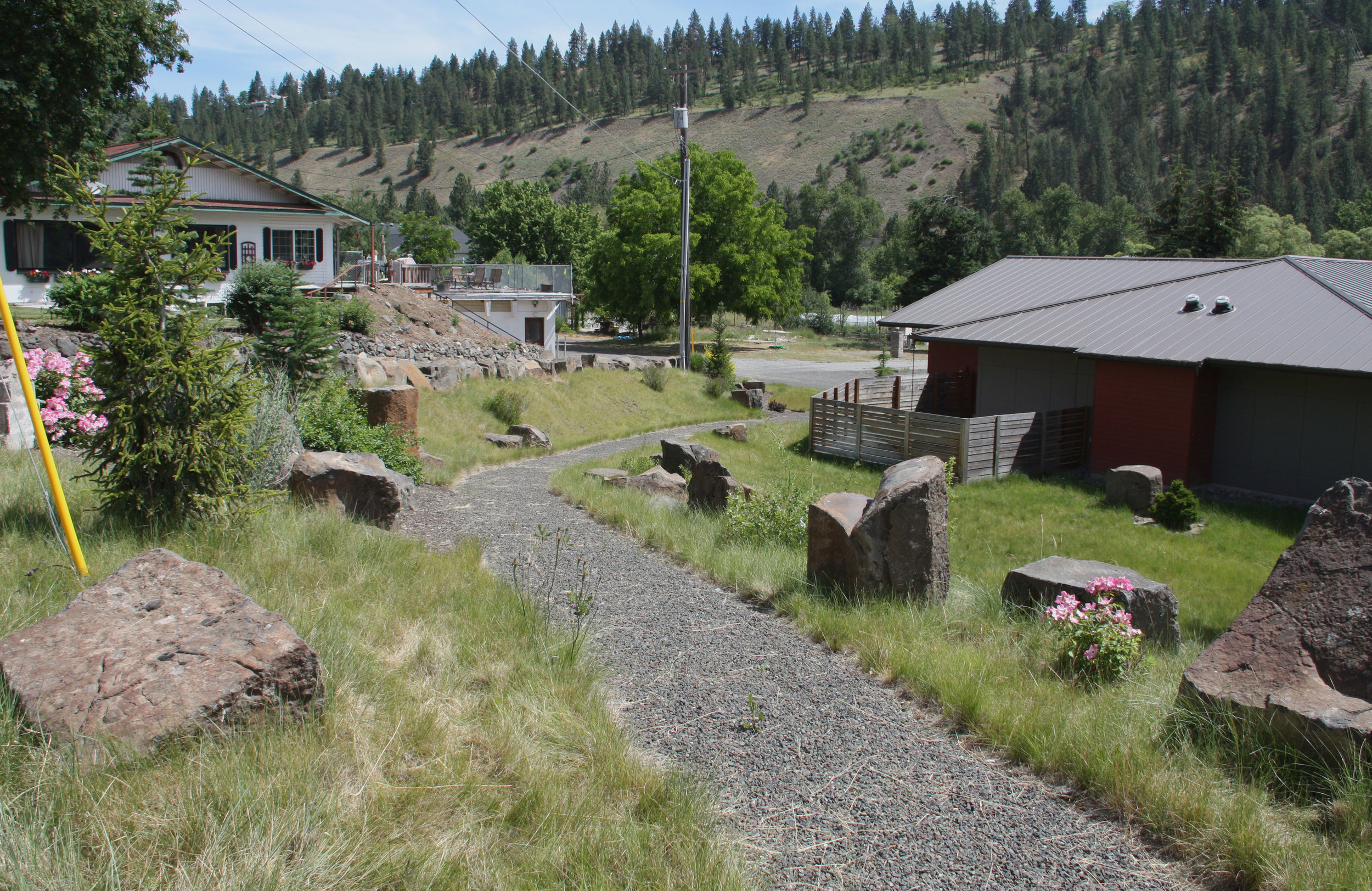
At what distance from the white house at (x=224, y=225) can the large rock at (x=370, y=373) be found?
8.61 m

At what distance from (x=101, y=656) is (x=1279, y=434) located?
20304 mm

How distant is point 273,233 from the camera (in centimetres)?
3441

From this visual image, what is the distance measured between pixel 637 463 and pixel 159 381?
10.7 m

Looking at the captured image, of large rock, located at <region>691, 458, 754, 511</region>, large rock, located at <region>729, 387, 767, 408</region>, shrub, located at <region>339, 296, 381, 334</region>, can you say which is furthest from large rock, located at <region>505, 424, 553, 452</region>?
large rock, located at <region>729, 387, 767, 408</region>

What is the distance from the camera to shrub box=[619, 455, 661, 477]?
1700 cm

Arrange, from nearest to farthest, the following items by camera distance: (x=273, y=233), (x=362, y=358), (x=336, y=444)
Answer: (x=336, y=444) < (x=362, y=358) < (x=273, y=233)

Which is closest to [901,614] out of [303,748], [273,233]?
[303,748]

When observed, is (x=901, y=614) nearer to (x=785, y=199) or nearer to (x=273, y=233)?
(x=273, y=233)

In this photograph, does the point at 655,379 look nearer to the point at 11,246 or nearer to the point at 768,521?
the point at 11,246

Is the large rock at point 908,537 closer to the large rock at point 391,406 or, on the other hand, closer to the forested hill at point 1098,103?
the large rock at point 391,406

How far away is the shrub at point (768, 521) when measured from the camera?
10.5 meters

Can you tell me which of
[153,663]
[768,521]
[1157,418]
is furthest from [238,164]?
[153,663]

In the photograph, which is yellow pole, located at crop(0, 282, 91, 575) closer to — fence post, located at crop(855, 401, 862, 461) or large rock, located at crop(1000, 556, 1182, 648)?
large rock, located at crop(1000, 556, 1182, 648)

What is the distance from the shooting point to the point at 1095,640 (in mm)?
5988
